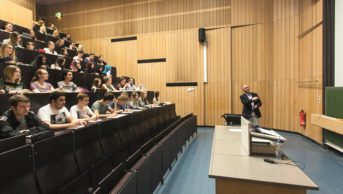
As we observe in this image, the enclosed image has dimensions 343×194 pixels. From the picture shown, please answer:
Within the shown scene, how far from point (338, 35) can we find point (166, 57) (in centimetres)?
540

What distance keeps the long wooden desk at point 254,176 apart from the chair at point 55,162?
1.28 meters

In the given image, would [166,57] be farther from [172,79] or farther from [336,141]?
[336,141]

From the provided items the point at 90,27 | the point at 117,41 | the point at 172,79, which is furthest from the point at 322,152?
the point at 90,27

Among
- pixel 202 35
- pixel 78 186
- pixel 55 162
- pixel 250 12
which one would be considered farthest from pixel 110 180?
pixel 250 12

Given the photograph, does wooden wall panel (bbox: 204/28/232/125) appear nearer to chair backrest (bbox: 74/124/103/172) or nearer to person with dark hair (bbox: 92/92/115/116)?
person with dark hair (bbox: 92/92/115/116)

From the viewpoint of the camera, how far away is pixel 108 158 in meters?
2.57

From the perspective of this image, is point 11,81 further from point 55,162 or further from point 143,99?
point 143,99

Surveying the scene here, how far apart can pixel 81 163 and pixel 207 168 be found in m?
2.22

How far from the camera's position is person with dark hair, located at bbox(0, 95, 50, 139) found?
217cm

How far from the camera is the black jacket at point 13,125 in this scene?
1954 mm

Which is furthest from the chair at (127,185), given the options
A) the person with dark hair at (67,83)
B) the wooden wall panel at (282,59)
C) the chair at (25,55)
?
the wooden wall panel at (282,59)

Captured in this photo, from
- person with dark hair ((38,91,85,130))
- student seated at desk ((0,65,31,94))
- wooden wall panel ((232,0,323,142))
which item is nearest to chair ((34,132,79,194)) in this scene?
person with dark hair ((38,91,85,130))

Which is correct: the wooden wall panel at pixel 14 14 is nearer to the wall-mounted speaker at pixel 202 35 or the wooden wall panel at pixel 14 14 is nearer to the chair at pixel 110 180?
the wall-mounted speaker at pixel 202 35

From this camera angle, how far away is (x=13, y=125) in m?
2.25
